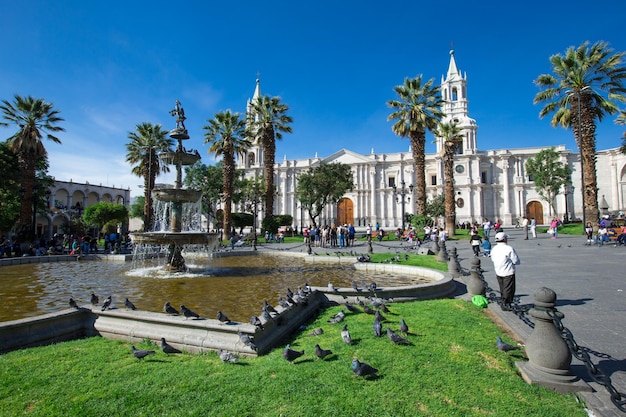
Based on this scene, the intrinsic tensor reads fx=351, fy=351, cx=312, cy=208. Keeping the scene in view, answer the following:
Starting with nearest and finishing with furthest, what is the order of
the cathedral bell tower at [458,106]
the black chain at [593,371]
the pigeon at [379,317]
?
the black chain at [593,371] → the pigeon at [379,317] → the cathedral bell tower at [458,106]

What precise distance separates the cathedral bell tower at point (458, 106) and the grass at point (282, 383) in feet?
189

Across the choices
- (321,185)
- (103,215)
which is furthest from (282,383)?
(103,215)

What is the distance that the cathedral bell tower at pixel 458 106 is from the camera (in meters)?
56.9

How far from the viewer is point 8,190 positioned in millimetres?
27250

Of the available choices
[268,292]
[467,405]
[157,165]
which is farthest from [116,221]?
[467,405]

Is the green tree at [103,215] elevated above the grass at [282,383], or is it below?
above

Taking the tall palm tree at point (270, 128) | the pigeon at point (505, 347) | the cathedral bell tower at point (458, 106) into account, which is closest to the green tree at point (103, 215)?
the tall palm tree at point (270, 128)

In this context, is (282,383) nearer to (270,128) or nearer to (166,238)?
(166,238)

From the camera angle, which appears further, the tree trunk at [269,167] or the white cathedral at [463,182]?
the white cathedral at [463,182]

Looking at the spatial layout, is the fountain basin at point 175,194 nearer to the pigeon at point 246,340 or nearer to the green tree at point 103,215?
the pigeon at point 246,340

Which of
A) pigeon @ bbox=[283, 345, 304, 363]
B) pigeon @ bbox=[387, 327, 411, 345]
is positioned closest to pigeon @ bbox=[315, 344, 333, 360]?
pigeon @ bbox=[283, 345, 304, 363]

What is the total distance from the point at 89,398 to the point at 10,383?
947mm

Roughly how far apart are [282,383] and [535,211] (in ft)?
201

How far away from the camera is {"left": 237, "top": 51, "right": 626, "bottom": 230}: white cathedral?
5116cm
